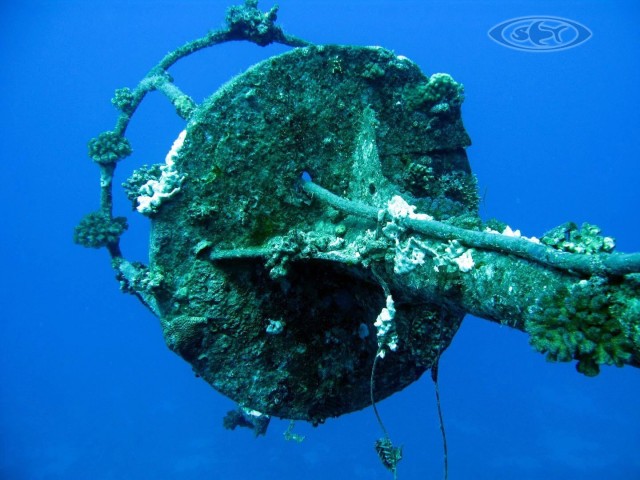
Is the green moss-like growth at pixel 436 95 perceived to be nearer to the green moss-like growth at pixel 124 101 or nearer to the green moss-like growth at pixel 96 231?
the green moss-like growth at pixel 124 101

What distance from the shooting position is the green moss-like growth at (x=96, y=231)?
23.2ft

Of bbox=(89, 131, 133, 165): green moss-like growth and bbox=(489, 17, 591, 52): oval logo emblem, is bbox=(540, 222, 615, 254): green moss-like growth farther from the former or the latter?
bbox=(489, 17, 591, 52): oval logo emblem

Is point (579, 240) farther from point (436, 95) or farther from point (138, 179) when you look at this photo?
point (138, 179)

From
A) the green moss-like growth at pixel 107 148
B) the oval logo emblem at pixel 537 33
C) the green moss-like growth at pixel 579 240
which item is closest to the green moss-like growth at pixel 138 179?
the green moss-like growth at pixel 107 148

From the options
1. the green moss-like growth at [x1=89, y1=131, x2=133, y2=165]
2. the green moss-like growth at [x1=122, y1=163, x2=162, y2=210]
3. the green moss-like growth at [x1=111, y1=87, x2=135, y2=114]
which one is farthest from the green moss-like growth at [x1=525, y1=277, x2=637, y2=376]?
the green moss-like growth at [x1=111, y1=87, x2=135, y2=114]

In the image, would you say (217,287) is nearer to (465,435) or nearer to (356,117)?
(356,117)

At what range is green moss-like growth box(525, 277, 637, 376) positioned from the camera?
104 inches

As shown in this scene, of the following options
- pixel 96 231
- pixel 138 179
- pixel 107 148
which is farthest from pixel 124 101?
pixel 138 179

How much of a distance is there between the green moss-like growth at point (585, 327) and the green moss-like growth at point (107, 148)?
6.51 metres

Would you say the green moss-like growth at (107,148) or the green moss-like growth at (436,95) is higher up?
the green moss-like growth at (436,95)

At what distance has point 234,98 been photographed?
566 centimetres

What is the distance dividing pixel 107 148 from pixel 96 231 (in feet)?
4.31

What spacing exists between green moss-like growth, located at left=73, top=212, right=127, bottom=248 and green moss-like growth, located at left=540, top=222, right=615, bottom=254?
626cm

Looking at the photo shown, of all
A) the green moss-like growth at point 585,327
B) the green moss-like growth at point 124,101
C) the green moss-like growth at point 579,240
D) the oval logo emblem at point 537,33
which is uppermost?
the oval logo emblem at point 537,33
